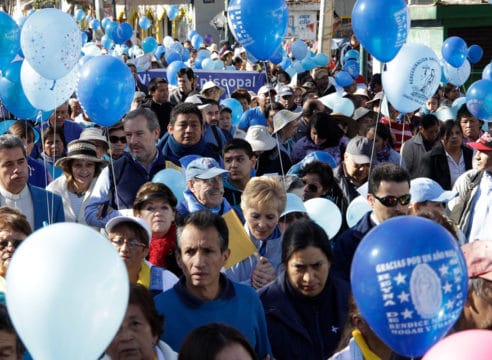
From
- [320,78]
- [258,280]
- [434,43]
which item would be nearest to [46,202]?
[258,280]

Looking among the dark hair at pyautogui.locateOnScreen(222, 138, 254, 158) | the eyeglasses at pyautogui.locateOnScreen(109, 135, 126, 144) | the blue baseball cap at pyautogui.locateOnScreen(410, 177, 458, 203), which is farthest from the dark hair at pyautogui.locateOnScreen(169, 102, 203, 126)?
the blue baseball cap at pyautogui.locateOnScreen(410, 177, 458, 203)

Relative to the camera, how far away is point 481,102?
8781 mm

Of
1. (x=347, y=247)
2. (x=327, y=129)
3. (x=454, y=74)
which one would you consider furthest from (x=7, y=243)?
(x=454, y=74)

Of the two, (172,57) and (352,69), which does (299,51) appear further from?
(172,57)

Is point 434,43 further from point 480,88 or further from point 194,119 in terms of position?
point 194,119

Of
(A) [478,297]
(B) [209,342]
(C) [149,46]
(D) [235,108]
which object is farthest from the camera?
(C) [149,46]

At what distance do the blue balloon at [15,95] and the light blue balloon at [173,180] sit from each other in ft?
8.15

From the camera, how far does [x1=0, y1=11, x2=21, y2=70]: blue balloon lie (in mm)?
7934

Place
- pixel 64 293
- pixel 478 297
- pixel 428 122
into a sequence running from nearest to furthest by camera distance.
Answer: pixel 64 293 < pixel 478 297 < pixel 428 122

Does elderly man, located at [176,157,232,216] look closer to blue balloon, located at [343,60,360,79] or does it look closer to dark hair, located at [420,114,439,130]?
dark hair, located at [420,114,439,130]

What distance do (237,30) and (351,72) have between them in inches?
341

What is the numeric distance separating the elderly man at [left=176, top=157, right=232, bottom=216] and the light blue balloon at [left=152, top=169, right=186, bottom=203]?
0.34 m

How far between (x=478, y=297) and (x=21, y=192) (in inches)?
121

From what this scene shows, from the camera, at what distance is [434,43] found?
17.1 metres
